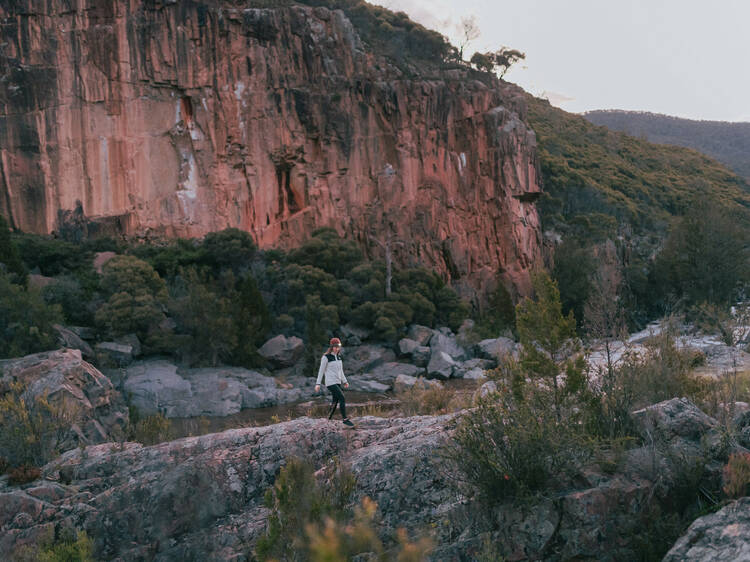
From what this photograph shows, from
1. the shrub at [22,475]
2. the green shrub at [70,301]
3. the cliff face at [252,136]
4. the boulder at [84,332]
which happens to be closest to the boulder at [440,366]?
the cliff face at [252,136]

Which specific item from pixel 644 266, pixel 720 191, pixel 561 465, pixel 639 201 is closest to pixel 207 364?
pixel 561 465

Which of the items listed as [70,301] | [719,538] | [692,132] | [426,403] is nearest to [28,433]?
[426,403]

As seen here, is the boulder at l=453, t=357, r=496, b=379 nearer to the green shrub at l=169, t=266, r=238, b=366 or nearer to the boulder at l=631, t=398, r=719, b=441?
the green shrub at l=169, t=266, r=238, b=366

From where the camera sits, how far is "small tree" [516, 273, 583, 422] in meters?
9.51

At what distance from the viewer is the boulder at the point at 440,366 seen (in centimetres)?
3428

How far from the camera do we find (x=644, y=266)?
55.2 meters

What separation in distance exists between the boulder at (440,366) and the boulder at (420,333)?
Answer: 10.6 ft

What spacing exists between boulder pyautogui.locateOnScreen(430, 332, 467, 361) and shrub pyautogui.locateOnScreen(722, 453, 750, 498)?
30686 millimetres

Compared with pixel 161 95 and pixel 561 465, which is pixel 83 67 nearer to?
pixel 161 95

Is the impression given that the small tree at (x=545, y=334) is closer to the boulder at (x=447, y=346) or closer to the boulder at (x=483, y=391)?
the boulder at (x=483, y=391)

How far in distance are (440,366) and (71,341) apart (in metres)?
18.6

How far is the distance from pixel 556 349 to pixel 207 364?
25.4 meters

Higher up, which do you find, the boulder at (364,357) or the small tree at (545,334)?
the small tree at (545,334)

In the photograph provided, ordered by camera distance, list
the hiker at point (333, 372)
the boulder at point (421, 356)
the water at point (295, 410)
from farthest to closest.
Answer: the boulder at point (421, 356), the water at point (295, 410), the hiker at point (333, 372)
